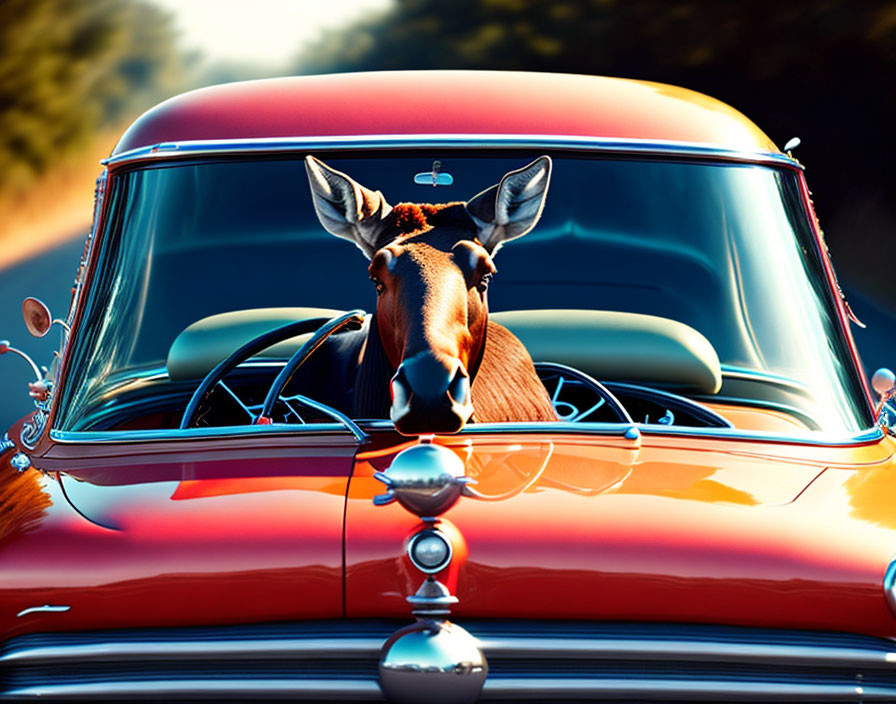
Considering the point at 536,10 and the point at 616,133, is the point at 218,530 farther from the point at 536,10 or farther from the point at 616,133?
the point at 536,10

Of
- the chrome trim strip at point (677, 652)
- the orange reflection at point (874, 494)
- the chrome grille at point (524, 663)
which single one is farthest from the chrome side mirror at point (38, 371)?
the orange reflection at point (874, 494)

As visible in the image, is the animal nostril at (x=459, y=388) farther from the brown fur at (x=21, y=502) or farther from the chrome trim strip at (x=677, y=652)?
the brown fur at (x=21, y=502)

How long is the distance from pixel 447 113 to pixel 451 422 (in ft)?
3.75

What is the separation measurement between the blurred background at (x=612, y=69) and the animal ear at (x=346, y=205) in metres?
9.80

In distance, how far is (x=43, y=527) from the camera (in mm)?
2318

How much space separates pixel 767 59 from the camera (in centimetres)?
1454

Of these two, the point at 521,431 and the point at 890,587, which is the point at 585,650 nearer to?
the point at 890,587

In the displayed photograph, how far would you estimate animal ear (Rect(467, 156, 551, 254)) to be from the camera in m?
2.88

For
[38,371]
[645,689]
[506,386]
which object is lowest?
[645,689]

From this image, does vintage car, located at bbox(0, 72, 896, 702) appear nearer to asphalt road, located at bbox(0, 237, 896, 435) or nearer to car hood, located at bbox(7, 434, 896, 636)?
car hood, located at bbox(7, 434, 896, 636)

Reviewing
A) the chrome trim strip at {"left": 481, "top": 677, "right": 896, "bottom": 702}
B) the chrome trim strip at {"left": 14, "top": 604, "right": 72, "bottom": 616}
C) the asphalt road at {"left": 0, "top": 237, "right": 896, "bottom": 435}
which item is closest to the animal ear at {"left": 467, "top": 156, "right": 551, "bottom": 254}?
the chrome trim strip at {"left": 481, "top": 677, "right": 896, "bottom": 702}

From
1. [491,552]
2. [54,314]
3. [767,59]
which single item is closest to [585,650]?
[491,552]

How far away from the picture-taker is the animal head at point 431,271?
2.35 metres

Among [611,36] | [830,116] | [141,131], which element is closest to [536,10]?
[611,36]
